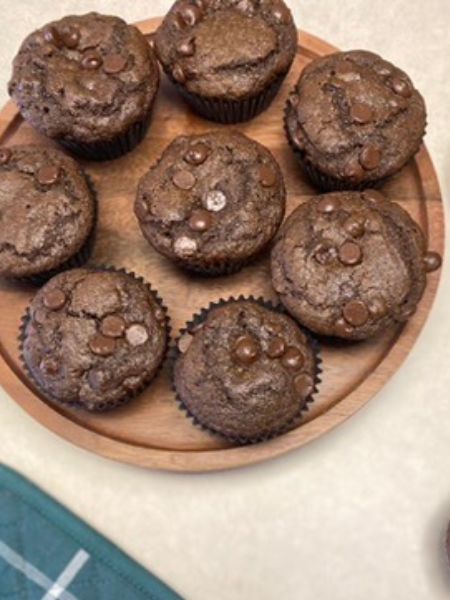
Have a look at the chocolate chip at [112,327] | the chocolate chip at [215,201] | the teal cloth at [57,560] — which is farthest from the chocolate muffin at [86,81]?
the teal cloth at [57,560]

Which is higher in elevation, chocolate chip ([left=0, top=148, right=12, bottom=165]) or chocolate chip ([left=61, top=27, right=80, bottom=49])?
chocolate chip ([left=61, top=27, right=80, bottom=49])

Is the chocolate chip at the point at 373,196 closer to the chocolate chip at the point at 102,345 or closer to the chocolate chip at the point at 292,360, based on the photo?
the chocolate chip at the point at 292,360

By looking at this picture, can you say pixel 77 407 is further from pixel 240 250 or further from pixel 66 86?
pixel 66 86

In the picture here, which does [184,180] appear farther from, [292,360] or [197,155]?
[292,360]

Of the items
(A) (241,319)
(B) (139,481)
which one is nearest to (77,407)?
(B) (139,481)

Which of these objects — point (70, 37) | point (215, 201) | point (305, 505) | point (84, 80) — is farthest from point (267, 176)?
point (305, 505)

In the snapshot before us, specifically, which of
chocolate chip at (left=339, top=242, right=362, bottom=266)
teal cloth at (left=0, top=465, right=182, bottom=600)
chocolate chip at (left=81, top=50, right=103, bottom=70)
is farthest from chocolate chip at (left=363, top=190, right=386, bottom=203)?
teal cloth at (left=0, top=465, right=182, bottom=600)

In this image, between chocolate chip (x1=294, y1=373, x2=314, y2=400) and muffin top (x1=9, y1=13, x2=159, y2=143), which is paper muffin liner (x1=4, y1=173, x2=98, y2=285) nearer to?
muffin top (x1=9, y1=13, x2=159, y2=143)
